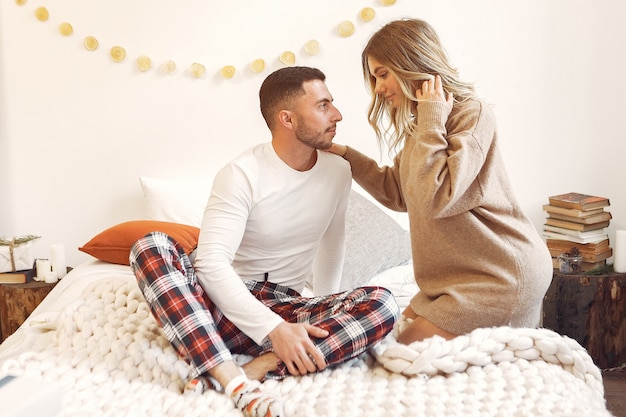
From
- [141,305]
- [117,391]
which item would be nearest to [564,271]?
[141,305]

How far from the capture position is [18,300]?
2.86 meters

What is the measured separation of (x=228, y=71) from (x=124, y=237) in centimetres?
90

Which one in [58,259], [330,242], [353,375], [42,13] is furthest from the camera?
[42,13]

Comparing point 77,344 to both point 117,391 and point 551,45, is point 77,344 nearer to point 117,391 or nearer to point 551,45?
point 117,391

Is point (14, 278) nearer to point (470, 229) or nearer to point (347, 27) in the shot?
point (347, 27)

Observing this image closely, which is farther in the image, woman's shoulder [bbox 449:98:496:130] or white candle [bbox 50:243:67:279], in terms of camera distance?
white candle [bbox 50:243:67:279]

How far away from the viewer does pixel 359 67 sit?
318cm

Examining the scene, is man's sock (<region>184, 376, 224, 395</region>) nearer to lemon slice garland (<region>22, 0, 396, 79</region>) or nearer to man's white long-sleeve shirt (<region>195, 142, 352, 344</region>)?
man's white long-sleeve shirt (<region>195, 142, 352, 344</region>)

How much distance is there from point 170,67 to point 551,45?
5.40 feet

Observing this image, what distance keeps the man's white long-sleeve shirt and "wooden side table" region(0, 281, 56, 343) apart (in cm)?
121

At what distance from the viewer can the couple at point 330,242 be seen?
1.73m

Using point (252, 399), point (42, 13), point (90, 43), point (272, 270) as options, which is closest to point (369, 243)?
point (272, 270)

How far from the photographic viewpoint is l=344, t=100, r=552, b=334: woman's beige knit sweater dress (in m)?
1.83

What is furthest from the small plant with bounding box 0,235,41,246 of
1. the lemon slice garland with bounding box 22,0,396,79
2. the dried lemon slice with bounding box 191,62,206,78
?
the dried lemon slice with bounding box 191,62,206,78
